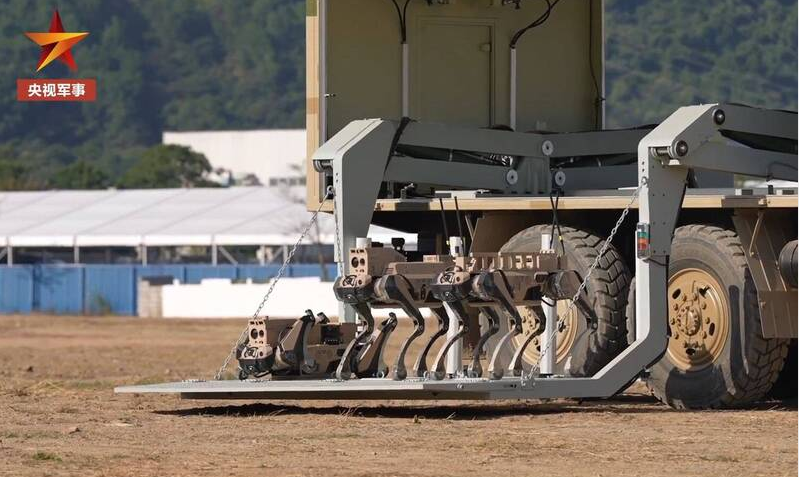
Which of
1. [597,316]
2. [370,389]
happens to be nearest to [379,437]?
[370,389]

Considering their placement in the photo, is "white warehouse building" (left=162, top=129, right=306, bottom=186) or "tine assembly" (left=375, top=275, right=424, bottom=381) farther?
"white warehouse building" (left=162, top=129, right=306, bottom=186)

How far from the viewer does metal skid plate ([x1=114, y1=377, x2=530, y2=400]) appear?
15641 mm

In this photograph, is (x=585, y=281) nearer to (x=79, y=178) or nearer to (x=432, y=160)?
(x=432, y=160)

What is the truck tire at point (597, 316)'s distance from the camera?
1748cm

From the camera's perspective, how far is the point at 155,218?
224 feet

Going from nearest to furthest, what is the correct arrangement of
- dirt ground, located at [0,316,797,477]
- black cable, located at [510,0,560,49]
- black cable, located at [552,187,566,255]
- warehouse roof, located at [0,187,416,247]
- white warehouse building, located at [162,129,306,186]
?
dirt ground, located at [0,316,797,477] → black cable, located at [552,187,566,255] → black cable, located at [510,0,560,49] → warehouse roof, located at [0,187,416,247] → white warehouse building, located at [162,129,306,186]

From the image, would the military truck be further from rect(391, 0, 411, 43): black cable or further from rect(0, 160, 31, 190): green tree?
rect(0, 160, 31, 190): green tree

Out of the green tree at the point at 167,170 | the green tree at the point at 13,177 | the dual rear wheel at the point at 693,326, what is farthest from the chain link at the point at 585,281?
the green tree at the point at 167,170

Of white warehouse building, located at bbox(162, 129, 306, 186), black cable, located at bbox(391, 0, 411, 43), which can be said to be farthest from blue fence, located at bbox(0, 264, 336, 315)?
white warehouse building, located at bbox(162, 129, 306, 186)

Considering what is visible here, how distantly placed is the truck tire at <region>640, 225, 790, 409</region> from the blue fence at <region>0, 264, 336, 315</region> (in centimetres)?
3827

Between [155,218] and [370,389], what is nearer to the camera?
[370,389]

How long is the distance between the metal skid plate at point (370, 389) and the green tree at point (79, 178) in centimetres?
9328

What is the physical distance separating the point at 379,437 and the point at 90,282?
4282 centimetres

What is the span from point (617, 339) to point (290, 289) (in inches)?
1154
